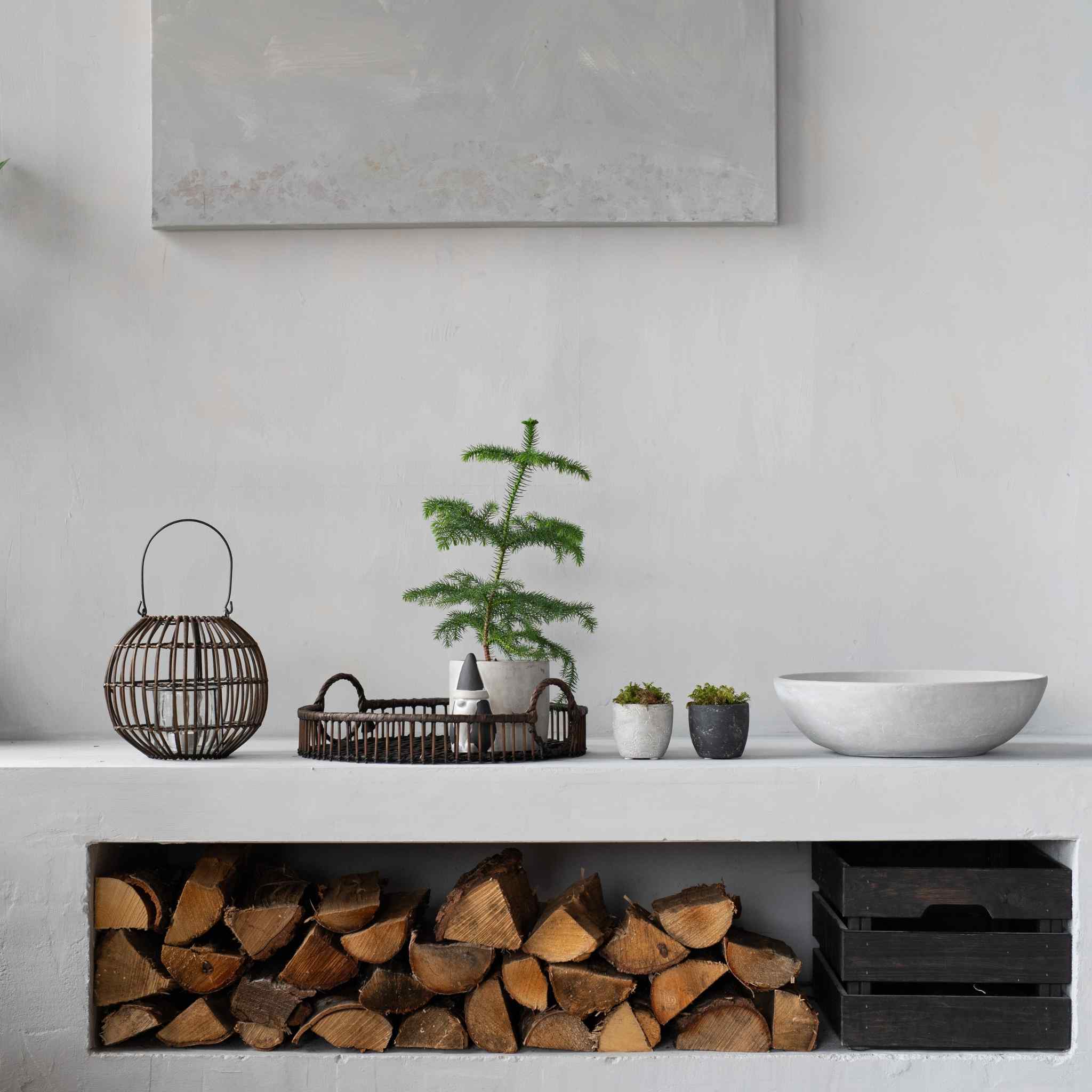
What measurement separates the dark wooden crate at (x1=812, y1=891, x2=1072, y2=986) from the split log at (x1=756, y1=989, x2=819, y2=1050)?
0.25ft

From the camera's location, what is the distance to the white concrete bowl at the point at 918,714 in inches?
67.9

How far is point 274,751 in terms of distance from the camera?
1.92m

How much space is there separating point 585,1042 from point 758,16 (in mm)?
1807

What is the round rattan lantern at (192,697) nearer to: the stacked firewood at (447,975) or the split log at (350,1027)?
the stacked firewood at (447,975)

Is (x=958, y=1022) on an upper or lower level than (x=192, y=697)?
lower

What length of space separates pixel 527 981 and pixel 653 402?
1.05 metres

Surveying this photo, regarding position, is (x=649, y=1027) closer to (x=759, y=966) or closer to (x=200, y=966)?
(x=759, y=966)

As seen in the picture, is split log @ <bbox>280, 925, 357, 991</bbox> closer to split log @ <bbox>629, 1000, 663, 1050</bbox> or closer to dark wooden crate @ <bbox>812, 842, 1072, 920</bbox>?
split log @ <bbox>629, 1000, 663, 1050</bbox>

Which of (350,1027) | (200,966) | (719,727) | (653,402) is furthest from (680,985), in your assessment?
(653,402)

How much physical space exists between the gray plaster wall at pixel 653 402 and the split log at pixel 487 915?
1.52 ft

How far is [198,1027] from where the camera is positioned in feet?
5.72

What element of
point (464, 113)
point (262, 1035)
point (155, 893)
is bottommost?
point (262, 1035)

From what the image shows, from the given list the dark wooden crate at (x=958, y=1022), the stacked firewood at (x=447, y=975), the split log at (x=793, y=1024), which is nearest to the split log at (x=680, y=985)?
the stacked firewood at (x=447, y=975)

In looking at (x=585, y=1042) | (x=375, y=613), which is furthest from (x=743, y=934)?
(x=375, y=613)
